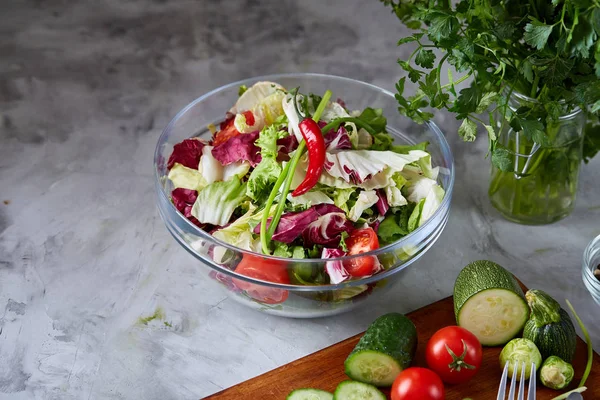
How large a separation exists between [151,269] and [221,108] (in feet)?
1.99

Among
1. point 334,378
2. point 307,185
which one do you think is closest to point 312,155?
point 307,185

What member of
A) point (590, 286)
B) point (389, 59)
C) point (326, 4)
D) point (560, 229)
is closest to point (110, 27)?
point (326, 4)

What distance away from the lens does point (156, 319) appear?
2.39 metres

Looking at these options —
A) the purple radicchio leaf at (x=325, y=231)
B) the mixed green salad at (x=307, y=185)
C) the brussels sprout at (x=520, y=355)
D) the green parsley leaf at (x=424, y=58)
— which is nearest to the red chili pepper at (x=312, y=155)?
the mixed green salad at (x=307, y=185)

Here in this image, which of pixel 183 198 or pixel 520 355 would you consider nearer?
pixel 520 355

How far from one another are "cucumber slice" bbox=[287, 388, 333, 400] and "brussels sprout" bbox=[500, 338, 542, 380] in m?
0.49

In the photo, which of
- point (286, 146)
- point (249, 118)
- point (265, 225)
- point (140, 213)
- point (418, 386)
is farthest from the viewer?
point (140, 213)

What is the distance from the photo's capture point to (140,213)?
108 inches

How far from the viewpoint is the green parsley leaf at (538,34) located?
1.98 metres

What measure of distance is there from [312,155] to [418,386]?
2.35 ft

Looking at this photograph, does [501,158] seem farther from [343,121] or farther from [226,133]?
[226,133]

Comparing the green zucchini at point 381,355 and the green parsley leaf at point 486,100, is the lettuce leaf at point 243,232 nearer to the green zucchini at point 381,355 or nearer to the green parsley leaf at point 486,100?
the green zucchini at point 381,355

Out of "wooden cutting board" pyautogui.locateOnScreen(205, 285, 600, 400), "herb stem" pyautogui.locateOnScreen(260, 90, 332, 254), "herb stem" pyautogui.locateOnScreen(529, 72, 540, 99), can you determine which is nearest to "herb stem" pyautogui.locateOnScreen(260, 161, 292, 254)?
"herb stem" pyautogui.locateOnScreen(260, 90, 332, 254)

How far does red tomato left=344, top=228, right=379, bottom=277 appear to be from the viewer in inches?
83.2
